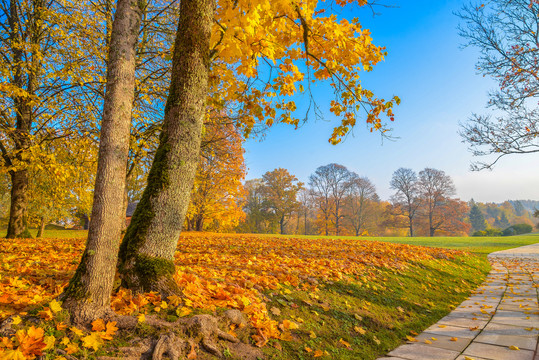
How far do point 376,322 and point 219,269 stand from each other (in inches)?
90.8

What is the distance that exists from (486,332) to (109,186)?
472cm

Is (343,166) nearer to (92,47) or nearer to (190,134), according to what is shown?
(92,47)

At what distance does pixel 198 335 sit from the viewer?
2.25 m

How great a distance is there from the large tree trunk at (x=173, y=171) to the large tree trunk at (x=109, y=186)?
38cm

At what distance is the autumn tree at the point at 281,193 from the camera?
3622 centimetres

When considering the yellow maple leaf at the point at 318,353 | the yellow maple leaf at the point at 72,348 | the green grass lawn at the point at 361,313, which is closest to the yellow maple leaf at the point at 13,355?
the yellow maple leaf at the point at 72,348

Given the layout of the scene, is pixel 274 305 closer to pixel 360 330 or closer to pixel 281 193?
pixel 360 330

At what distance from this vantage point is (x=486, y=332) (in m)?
3.59

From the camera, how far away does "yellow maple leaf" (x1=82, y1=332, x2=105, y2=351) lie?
1861 mm

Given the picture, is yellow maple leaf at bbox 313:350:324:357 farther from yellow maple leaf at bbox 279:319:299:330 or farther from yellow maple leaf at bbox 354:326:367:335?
yellow maple leaf at bbox 354:326:367:335

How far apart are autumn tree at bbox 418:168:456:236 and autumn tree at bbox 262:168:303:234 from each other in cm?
1753

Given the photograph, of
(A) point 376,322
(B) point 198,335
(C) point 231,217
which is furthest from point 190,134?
(C) point 231,217

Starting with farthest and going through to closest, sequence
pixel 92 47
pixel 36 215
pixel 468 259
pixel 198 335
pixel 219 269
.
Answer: pixel 36 215 → pixel 468 259 → pixel 92 47 → pixel 219 269 → pixel 198 335

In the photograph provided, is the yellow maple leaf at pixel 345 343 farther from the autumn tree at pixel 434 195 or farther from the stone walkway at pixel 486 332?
the autumn tree at pixel 434 195
